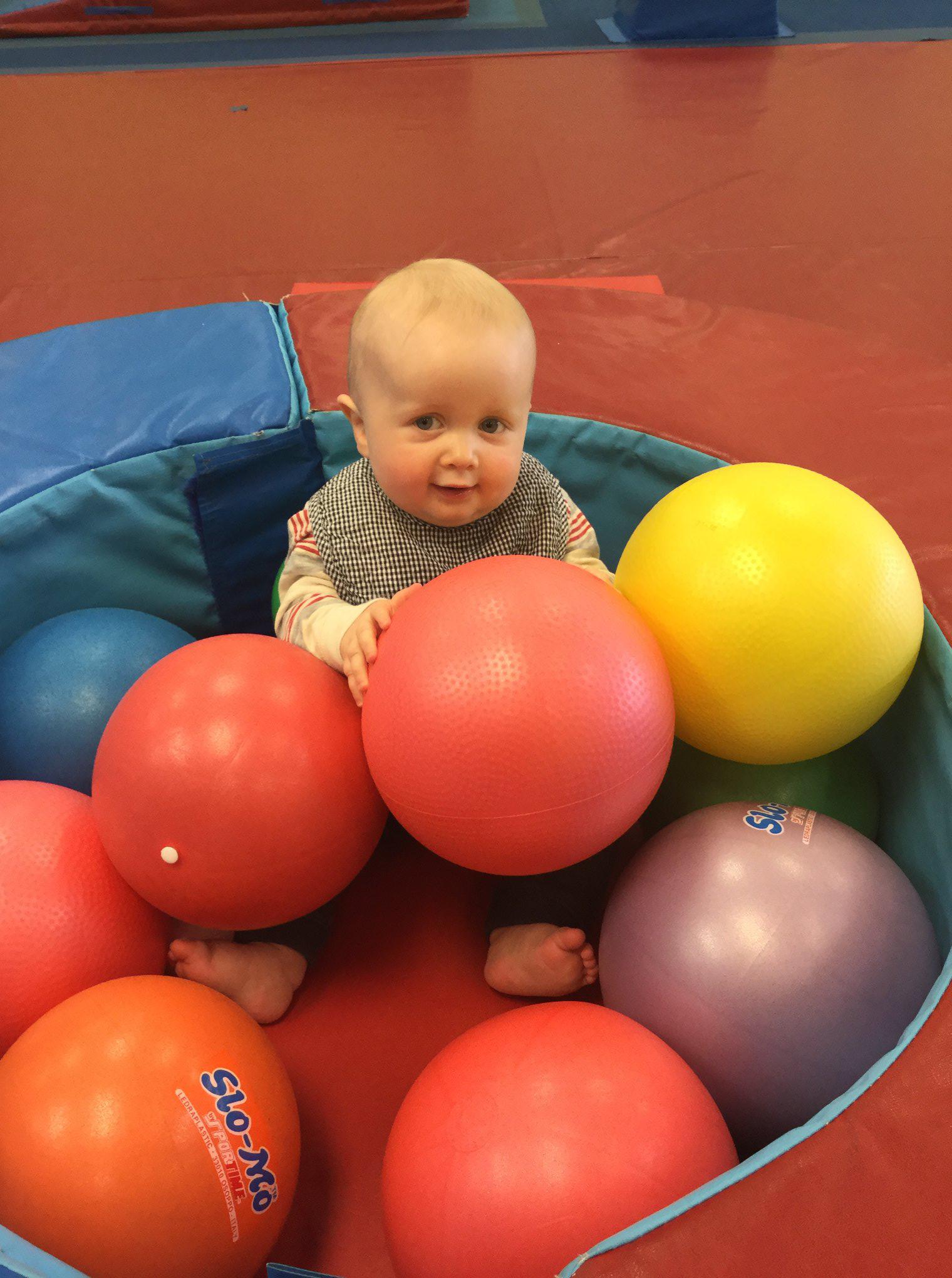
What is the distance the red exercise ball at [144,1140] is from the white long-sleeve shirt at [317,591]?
389 millimetres

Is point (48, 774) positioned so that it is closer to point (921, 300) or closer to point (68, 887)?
point (68, 887)

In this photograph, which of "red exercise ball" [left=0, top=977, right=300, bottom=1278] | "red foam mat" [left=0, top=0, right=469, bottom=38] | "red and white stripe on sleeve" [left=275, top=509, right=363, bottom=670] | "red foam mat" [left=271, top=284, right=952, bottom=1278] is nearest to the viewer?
"red foam mat" [left=271, top=284, right=952, bottom=1278]

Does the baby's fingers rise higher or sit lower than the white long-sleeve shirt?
higher

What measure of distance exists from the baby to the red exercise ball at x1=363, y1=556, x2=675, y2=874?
0.32 feet

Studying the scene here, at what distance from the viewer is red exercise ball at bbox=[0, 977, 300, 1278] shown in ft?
2.44

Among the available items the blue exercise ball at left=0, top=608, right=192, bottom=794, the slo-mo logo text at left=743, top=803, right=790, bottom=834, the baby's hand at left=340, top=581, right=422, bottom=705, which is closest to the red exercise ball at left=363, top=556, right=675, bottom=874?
the baby's hand at left=340, top=581, right=422, bottom=705

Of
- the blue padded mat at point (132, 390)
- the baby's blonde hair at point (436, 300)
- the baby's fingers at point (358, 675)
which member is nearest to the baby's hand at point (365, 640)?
the baby's fingers at point (358, 675)

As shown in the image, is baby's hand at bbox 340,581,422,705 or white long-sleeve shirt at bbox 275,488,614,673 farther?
white long-sleeve shirt at bbox 275,488,614,673

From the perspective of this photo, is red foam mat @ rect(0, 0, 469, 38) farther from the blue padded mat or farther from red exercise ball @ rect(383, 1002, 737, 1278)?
red exercise ball @ rect(383, 1002, 737, 1278)

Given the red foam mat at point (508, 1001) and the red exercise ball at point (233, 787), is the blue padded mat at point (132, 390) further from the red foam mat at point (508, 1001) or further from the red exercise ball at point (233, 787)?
the red exercise ball at point (233, 787)

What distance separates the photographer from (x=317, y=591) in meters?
1.17

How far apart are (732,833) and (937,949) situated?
0.71 feet

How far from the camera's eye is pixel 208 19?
375 cm

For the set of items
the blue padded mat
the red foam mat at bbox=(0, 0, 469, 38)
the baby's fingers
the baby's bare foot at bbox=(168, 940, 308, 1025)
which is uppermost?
the red foam mat at bbox=(0, 0, 469, 38)
